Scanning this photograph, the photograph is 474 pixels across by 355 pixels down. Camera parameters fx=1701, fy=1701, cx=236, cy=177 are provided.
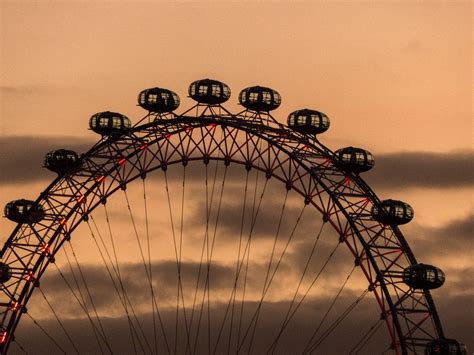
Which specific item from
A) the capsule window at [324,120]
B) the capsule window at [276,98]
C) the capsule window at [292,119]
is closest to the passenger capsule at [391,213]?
the capsule window at [324,120]

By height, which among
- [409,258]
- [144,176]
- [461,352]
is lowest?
[461,352]

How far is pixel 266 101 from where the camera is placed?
284 ft

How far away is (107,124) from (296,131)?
33.8 ft

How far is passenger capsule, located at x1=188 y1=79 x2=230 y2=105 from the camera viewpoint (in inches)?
3403

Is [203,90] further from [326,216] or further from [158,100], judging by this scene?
[326,216]

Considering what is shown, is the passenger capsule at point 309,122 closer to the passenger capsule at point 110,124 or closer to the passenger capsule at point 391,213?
the passenger capsule at point 391,213

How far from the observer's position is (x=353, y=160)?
86.4 meters

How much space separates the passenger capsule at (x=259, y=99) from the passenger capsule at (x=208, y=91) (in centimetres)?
107

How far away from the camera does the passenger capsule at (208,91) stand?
8644 cm

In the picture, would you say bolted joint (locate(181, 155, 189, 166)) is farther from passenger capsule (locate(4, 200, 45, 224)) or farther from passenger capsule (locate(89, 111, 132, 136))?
passenger capsule (locate(4, 200, 45, 224))

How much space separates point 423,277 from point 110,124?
18.4 meters

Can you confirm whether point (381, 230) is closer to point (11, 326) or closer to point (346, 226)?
point (346, 226)

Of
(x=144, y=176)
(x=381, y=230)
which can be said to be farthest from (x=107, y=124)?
(x=381, y=230)

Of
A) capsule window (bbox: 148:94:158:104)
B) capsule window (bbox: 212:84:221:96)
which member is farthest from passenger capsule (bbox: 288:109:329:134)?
capsule window (bbox: 148:94:158:104)
